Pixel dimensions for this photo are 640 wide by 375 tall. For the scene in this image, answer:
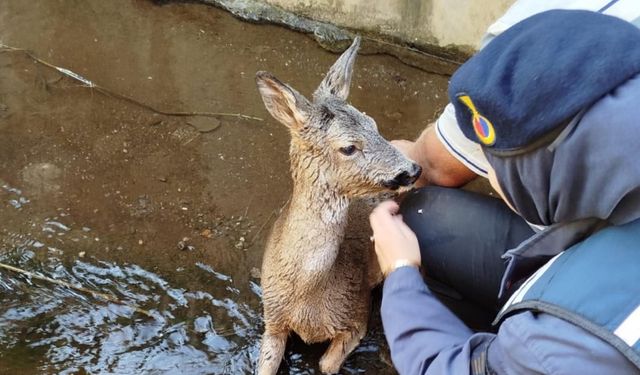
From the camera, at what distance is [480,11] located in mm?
4816

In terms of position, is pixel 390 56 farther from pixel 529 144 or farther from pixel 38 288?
pixel 529 144

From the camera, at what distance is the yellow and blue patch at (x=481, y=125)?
5.24ft

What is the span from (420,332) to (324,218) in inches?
32.4

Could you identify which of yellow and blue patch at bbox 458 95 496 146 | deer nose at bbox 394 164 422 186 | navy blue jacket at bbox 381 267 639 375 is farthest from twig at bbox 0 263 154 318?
yellow and blue patch at bbox 458 95 496 146

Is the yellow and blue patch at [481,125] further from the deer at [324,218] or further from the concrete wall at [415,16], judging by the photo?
the concrete wall at [415,16]

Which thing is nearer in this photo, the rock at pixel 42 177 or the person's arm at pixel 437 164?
the person's arm at pixel 437 164

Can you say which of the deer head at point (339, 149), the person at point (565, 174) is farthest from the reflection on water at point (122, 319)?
the person at point (565, 174)

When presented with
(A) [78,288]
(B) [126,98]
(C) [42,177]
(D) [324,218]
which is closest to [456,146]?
(D) [324,218]

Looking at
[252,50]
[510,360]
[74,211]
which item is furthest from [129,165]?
[510,360]

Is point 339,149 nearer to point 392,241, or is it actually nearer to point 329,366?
point 392,241

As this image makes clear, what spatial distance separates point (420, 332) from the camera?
2.05 metres

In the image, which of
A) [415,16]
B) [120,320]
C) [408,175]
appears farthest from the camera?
[415,16]

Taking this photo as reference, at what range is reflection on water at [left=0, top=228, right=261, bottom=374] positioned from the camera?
3160 millimetres

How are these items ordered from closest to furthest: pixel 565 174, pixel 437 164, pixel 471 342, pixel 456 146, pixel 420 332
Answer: pixel 565 174 → pixel 471 342 → pixel 420 332 → pixel 456 146 → pixel 437 164
